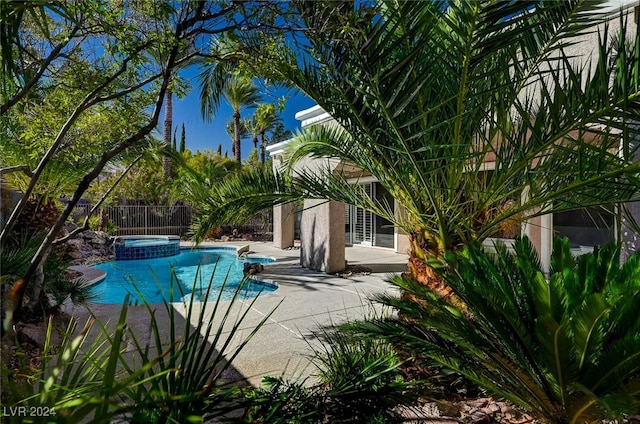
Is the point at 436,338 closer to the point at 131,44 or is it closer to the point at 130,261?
the point at 131,44

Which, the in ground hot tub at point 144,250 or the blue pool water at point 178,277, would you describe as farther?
the in ground hot tub at point 144,250

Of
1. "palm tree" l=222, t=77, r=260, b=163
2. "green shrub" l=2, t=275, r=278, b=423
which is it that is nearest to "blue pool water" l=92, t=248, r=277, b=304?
"green shrub" l=2, t=275, r=278, b=423

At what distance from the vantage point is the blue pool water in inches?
376

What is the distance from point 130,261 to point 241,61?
14.7 m

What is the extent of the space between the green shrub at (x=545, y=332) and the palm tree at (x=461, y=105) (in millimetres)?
876

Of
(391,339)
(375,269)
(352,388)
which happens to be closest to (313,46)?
(391,339)

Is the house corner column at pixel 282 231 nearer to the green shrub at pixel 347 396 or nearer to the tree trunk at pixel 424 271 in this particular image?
the tree trunk at pixel 424 271

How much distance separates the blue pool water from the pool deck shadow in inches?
31.7

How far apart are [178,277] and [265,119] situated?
27.0 m

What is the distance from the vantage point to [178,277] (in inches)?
510

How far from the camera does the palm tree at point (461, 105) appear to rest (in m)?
2.88

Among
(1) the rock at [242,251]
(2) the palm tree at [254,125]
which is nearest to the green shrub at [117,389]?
(1) the rock at [242,251]

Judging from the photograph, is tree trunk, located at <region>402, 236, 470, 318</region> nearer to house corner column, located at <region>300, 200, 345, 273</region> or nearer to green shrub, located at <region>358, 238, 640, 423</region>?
green shrub, located at <region>358, 238, 640, 423</region>

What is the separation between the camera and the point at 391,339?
3.31 meters
